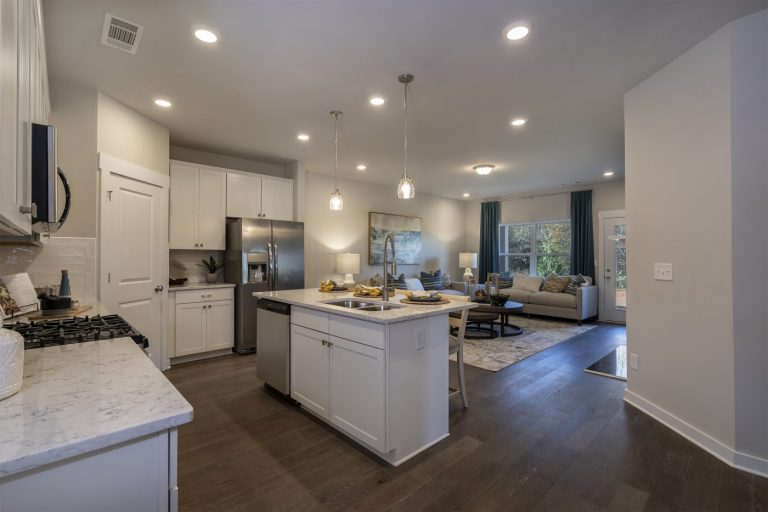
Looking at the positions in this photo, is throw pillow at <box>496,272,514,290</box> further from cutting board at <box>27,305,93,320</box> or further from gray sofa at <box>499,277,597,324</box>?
cutting board at <box>27,305,93,320</box>

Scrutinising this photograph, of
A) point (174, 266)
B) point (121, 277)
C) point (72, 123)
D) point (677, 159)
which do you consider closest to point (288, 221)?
point (174, 266)

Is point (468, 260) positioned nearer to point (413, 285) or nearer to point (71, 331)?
point (413, 285)

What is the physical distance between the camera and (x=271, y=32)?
2.19 metres

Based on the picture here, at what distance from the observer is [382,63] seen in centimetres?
253

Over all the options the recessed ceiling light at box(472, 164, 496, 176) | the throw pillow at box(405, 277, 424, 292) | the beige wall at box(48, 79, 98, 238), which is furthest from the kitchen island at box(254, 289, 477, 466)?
the throw pillow at box(405, 277, 424, 292)

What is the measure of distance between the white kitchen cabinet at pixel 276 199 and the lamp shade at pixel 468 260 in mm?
4453

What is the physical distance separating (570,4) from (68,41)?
310 cm

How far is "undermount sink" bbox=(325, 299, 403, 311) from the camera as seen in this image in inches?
102

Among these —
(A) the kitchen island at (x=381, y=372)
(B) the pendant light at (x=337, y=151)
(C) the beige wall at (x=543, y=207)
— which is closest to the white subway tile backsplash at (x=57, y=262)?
(A) the kitchen island at (x=381, y=372)

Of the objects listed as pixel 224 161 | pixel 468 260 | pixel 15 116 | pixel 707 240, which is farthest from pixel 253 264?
pixel 468 260

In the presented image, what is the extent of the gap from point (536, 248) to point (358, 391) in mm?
6701

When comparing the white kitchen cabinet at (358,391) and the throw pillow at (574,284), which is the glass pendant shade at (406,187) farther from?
the throw pillow at (574,284)

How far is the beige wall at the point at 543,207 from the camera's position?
21.4ft

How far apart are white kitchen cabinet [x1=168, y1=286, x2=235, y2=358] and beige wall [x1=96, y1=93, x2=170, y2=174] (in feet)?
4.67
